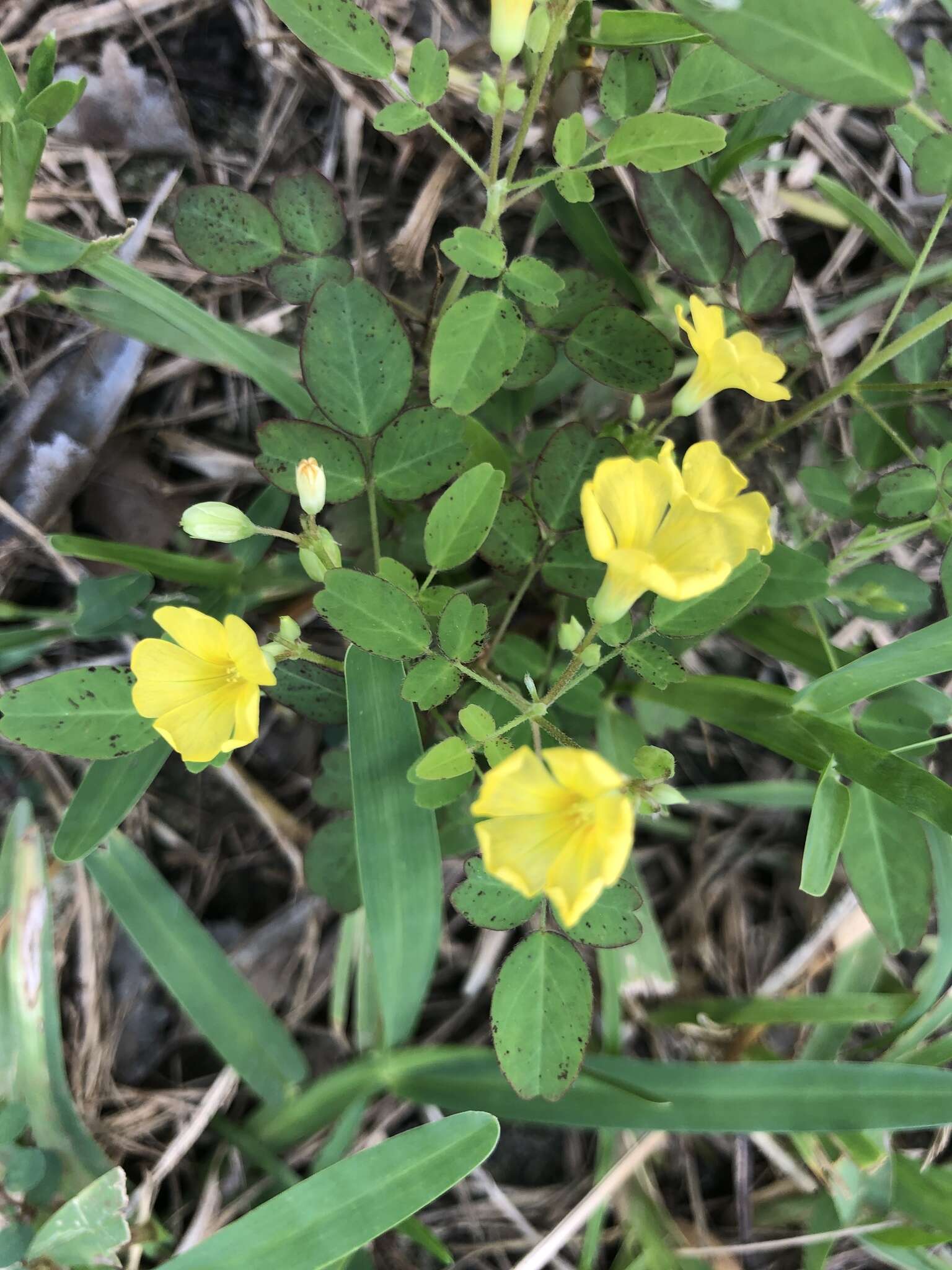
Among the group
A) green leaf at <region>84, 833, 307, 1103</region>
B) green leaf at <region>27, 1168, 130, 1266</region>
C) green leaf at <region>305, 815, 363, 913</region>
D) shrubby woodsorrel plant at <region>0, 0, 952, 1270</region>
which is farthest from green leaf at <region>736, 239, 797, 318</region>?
green leaf at <region>27, 1168, 130, 1266</region>

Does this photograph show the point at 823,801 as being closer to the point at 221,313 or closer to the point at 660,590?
the point at 660,590

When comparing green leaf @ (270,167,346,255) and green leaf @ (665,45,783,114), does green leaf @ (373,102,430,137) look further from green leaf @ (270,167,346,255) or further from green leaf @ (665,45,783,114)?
green leaf @ (665,45,783,114)

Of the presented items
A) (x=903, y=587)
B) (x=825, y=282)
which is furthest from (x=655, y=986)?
(x=825, y=282)

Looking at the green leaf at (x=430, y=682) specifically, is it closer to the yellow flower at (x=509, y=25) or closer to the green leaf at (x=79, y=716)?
the green leaf at (x=79, y=716)

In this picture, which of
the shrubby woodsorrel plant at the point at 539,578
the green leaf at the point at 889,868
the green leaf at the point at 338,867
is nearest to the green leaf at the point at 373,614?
the shrubby woodsorrel plant at the point at 539,578

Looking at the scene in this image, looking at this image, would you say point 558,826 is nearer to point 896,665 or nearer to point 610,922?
point 610,922

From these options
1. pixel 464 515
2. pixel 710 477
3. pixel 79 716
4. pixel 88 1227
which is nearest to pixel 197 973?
pixel 88 1227

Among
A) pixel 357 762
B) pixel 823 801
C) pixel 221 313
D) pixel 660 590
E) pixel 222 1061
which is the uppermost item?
pixel 221 313
